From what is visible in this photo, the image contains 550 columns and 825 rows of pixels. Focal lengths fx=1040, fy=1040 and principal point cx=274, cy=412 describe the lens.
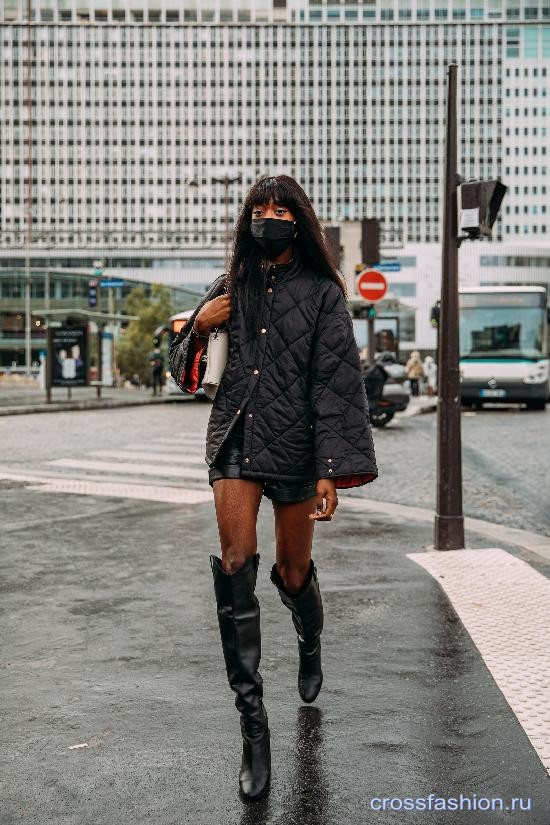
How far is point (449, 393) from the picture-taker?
6852mm

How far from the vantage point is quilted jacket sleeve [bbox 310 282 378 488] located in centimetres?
321

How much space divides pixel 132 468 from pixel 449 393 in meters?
5.89

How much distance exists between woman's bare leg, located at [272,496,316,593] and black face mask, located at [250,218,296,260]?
82 centimetres

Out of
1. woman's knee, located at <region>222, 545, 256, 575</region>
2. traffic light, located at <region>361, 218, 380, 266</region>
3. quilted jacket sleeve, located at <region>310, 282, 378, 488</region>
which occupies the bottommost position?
woman's knee, located at <region>222, 545, 256, 575</region>

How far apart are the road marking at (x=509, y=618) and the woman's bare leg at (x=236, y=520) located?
3.61ft

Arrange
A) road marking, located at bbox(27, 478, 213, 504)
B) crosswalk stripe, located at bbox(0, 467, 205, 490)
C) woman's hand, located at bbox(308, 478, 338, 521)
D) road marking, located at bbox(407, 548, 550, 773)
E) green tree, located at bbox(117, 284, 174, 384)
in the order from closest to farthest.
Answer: woman's hand, located at bbox(308, 478, 338, 521) → road marking, located at bbox(407, 548, 550, 773) → road marking, located at bbox(27, 478, 213, 504) → crosswalk stripe, located at bbox(0, 467, 205, 490) → green tree, located at bbox(117, 284, 174, 384)

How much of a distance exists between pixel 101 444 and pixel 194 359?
478 inches

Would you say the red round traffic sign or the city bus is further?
the city bus

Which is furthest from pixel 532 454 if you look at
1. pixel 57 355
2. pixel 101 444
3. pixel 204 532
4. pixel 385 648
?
pixel 57 355

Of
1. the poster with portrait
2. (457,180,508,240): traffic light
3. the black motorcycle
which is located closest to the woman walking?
(457,180,508,240): traffic light

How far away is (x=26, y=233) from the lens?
13425cm

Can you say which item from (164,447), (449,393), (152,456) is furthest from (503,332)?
(449,393)

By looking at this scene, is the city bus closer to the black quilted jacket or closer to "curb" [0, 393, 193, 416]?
"curb" [0, 393, 193, 416]

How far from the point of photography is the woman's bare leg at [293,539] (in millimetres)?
3361
